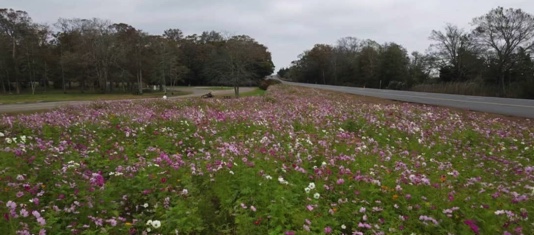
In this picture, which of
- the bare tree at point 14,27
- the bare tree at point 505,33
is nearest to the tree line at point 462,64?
the bare tree at point 505,33

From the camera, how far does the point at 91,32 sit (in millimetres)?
56562

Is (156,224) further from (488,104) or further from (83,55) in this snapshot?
(83,55)

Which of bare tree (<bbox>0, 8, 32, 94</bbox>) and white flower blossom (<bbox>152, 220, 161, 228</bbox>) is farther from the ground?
bare tree (<bbox>0, 8, 32, 94</bbox>)

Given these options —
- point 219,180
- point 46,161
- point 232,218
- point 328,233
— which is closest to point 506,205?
point 328,233

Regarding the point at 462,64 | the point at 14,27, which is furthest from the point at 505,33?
the point at 14,27

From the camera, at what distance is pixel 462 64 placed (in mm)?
60875

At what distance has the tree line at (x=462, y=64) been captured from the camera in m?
44.2

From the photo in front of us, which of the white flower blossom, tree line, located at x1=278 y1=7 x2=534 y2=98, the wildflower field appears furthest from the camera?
tree line, located at x1=278 y1=7 x2=534 y2=98

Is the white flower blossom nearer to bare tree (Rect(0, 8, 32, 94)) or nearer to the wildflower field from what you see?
the wildflower field

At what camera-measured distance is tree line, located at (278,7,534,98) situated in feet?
145

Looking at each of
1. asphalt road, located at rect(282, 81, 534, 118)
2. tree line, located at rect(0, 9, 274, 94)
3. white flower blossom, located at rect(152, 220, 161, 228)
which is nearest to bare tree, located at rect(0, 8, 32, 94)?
tree line, located at rect(0, 9, 274, 94)

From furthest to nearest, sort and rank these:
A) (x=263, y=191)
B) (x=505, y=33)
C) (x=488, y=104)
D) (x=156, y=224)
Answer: (x=505, y=33)
(x=488, y=104)
(x=263, y=191)
(x=156, y=224)

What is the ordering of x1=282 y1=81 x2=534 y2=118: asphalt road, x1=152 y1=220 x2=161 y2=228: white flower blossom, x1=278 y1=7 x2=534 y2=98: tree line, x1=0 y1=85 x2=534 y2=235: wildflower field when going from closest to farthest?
x1=152 y1=220 x2=161 y2=228: white flower blossom → x1=0 y1=85 x2=534 y2=235: wildflower field → x1=282 y1=81 x2=534 y2=118: asphalt road → x1=278 y1=7 x2=534 y2=98: tree line

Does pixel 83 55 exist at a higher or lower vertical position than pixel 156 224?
higher
